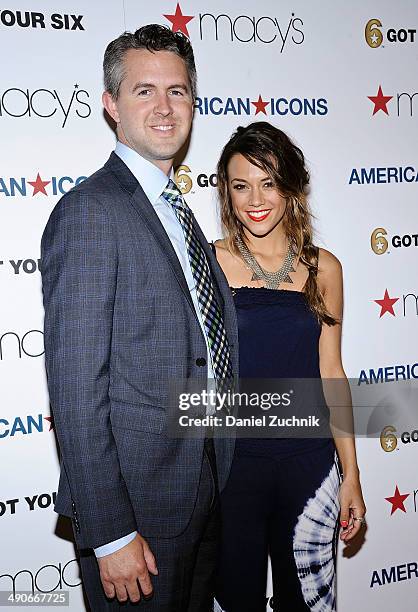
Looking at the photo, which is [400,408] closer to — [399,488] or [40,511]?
[399,488]

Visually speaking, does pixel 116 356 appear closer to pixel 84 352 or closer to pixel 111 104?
pixel 84 352

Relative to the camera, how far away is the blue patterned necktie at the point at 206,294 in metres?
1.74

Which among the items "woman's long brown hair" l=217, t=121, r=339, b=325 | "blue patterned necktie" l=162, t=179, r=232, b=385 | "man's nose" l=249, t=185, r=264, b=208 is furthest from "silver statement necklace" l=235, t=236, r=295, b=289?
"blue patterned necktie" l=162, t=179, r=232, b=385

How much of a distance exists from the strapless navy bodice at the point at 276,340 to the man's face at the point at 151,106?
0.49 meters

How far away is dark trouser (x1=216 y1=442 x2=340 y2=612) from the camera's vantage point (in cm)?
195

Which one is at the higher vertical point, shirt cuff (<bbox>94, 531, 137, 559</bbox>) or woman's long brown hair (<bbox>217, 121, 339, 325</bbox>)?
woman's long brown hair (<bbox>217, 121, 339, 325</bbox>)

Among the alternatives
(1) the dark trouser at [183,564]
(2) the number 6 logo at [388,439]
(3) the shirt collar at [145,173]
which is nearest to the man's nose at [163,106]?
(3) the shirt collar at [145,173]

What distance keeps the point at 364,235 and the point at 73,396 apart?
5.15 feet

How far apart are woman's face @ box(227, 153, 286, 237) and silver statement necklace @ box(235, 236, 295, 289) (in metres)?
0.07

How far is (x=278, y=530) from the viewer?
6.50ft

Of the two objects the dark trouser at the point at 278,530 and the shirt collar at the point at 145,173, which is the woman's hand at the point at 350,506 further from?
the shirt collar at the point at 145,173

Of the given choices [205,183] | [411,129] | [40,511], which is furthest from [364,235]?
[40,511]

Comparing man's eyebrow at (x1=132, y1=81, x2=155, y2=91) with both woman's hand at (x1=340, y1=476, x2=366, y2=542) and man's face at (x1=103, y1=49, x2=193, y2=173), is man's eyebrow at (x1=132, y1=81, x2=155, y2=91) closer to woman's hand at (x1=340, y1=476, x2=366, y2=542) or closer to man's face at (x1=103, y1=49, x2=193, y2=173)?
man's face at (x1=103, y1=49, x2=193, y2=173)

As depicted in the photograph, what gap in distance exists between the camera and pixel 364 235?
2727 mm
